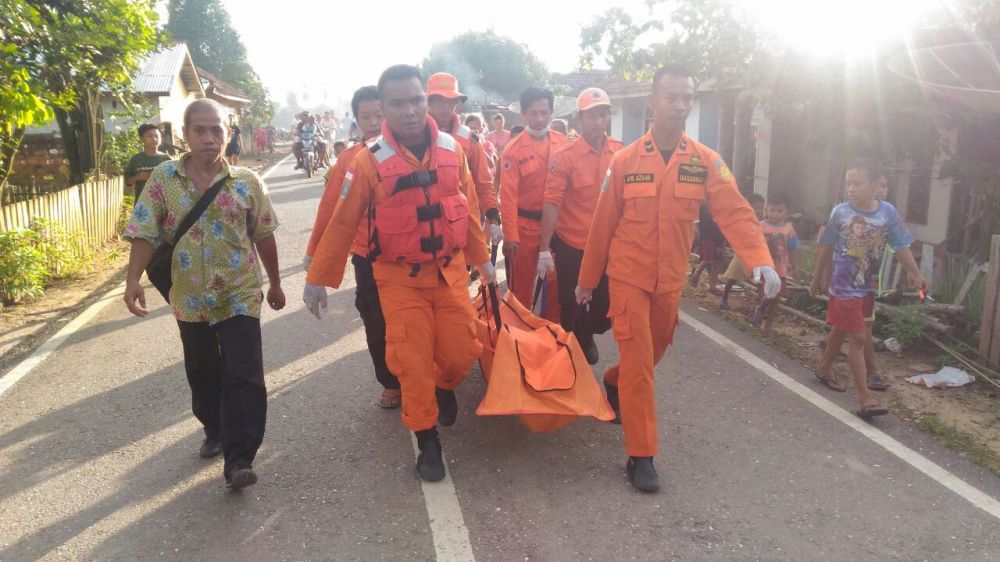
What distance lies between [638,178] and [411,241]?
123 centimetres

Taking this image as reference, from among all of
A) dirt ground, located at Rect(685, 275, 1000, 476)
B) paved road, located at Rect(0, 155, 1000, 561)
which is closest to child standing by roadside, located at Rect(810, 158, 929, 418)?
dirt ground, located at Rect(685, 275, 1000, 476)

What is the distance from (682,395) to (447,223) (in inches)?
87.9

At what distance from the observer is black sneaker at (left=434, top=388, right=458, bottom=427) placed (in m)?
4.52

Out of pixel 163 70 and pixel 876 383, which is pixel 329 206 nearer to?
pixel 876 383

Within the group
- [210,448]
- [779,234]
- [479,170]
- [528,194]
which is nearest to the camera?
[210,448]

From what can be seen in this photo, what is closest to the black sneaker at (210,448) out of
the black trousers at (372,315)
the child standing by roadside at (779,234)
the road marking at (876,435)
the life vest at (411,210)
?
the black trousers at (372,315)

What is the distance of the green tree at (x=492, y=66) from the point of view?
6103 cm

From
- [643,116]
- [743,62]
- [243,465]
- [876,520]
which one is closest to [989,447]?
→ [876,520]

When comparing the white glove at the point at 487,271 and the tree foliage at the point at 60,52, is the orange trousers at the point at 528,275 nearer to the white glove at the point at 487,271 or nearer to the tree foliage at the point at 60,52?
the white glove at the point at 487,271

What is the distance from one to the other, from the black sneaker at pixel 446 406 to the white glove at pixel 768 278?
1.89 m

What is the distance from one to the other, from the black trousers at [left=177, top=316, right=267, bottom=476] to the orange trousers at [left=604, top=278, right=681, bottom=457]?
183 cm

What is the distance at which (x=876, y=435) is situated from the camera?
4.50 meters

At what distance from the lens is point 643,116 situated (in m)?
22.9

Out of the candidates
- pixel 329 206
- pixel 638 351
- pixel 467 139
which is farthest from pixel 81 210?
pixel 638 351
